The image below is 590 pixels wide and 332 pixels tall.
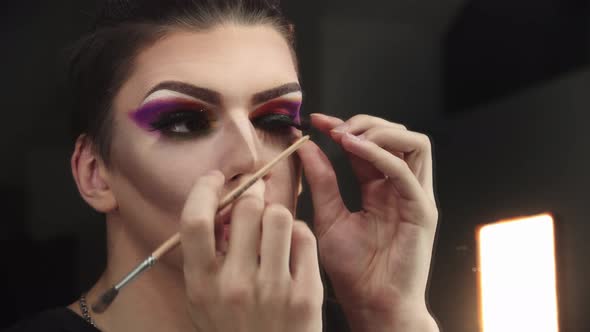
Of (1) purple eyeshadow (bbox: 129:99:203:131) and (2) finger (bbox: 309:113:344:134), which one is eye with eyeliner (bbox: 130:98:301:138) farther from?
(2) finger (bbox: 309:113:344:134)

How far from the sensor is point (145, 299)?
1.04 meters

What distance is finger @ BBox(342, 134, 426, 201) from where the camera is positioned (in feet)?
3.36

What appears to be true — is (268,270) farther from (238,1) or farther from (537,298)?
(537,298)

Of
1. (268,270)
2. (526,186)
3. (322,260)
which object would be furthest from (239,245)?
(526,186)

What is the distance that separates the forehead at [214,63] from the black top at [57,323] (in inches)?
14.2


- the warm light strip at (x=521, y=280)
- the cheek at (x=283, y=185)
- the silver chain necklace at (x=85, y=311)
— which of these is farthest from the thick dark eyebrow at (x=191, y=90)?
the warm light strip at (x=521, y=280)

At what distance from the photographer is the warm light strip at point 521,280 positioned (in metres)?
1.23

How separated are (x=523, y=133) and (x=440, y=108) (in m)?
0.18

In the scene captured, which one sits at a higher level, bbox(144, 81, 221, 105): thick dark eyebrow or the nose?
bbox(144, 81, 221, 105): thick dark eyebrow

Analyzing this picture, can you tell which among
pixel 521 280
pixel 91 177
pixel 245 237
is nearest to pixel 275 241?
pixel 245 237

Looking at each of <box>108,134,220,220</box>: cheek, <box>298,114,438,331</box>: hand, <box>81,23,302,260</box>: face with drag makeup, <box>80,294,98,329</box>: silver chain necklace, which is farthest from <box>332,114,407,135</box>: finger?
<box>80,294,98,329</box>: silver chain necklace

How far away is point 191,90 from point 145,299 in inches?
12.7

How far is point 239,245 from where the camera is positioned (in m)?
0.84

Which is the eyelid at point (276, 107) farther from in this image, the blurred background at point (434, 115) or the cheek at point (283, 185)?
the blurred background at point (434, 115)
